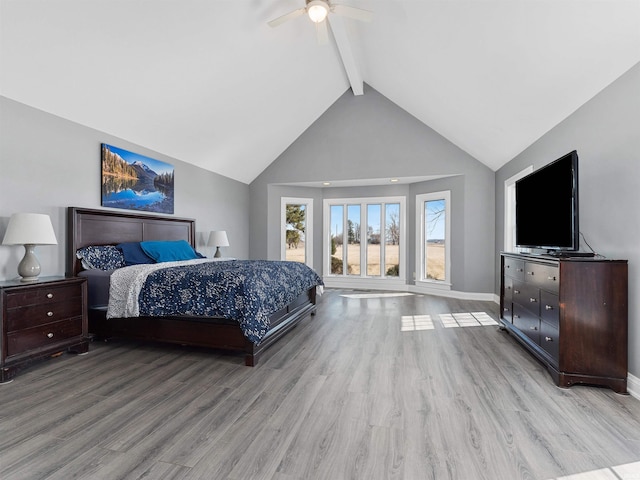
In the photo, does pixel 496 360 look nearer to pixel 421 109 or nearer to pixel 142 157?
pixel 421 109

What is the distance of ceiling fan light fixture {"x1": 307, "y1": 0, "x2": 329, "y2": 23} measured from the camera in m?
3.05

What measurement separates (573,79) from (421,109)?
9.32 feet

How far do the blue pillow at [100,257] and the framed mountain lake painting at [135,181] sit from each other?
1.82 feet

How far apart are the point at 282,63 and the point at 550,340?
176 inches

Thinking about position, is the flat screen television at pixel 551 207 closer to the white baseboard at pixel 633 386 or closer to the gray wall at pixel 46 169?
the white baseboard at pixel 633 386

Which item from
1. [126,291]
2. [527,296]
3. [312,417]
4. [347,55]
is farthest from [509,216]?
[126,291]

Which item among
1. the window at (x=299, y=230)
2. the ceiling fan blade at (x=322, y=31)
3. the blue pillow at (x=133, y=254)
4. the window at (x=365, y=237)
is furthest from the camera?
the window at (x=299, y=230)

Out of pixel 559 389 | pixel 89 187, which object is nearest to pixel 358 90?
pixel 89 187

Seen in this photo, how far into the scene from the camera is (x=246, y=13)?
11.2 ft

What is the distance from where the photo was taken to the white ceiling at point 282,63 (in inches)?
97.3

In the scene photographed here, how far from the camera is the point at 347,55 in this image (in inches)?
185

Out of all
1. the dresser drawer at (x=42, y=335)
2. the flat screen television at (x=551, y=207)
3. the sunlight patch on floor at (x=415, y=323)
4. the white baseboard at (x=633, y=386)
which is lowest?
the sunlight patch on floor at (x=415, y=323)

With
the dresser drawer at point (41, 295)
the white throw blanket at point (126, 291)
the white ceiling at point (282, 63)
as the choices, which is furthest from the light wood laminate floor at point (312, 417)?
the white ceiling at point (282, 63)

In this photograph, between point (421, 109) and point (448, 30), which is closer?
point (448, 30)
